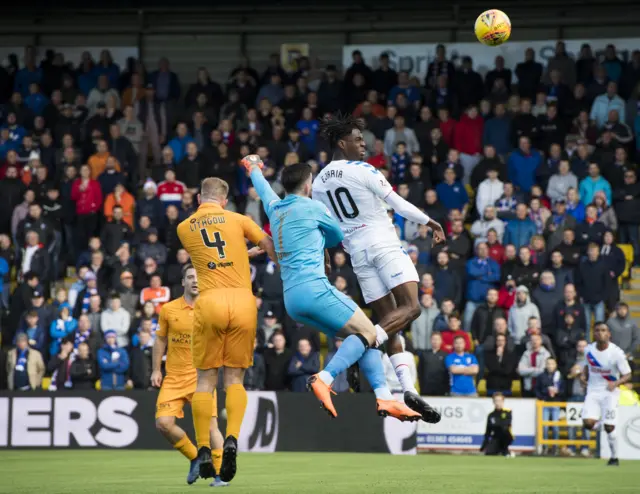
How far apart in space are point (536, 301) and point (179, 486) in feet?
40.5

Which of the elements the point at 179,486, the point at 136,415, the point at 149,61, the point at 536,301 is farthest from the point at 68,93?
the point at 179,486

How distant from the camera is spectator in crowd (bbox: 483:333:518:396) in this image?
74.2ft

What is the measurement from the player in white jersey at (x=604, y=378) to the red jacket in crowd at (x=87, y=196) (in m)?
11.3

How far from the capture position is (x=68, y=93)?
29250 mm

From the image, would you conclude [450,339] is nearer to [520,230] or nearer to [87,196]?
[520,230]

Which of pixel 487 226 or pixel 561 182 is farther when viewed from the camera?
pixel 561 182

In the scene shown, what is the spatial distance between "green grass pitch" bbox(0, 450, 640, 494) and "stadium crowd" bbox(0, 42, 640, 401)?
2.66m

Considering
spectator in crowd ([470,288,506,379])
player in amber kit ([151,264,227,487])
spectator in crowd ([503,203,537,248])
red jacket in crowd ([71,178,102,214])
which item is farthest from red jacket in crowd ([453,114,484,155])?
player in amber kit ([151,264,227,487])

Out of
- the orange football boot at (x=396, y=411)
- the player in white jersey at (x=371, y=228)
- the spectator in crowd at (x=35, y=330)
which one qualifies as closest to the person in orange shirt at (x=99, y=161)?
the spectator in crowd at (x=35, y=330)

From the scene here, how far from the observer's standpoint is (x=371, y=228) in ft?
39.7

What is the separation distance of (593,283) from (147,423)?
9.05 metres

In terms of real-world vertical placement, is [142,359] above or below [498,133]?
below

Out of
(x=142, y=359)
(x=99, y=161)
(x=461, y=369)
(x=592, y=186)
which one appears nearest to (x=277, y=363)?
(x=142, y=359)

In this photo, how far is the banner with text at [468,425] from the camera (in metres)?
22.4
